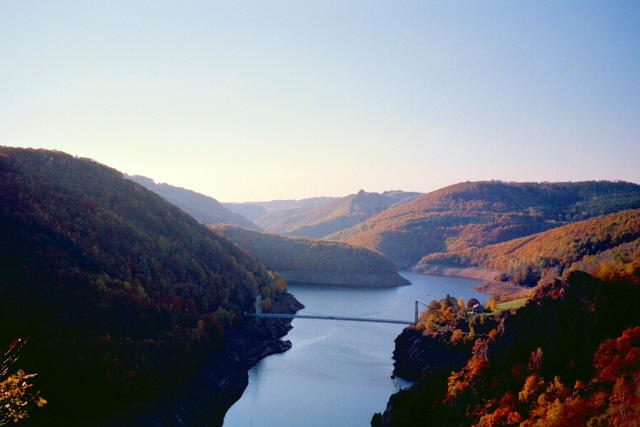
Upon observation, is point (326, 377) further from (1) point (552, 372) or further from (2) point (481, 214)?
(2) point (481, 214)

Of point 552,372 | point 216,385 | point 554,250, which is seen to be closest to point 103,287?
point 216,385

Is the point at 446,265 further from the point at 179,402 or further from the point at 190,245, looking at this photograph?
the point at 179,402

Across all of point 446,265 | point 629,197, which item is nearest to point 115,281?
point 446,265

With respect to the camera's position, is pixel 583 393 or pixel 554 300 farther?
pixel 554 300

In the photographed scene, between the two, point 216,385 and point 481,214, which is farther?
point 481,214

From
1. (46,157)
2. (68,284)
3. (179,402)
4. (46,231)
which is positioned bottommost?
(179,402)

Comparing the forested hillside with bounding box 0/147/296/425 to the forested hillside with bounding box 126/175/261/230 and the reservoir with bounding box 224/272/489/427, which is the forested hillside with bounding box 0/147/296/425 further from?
the forested hillside with bounding box 126/175/261/230
